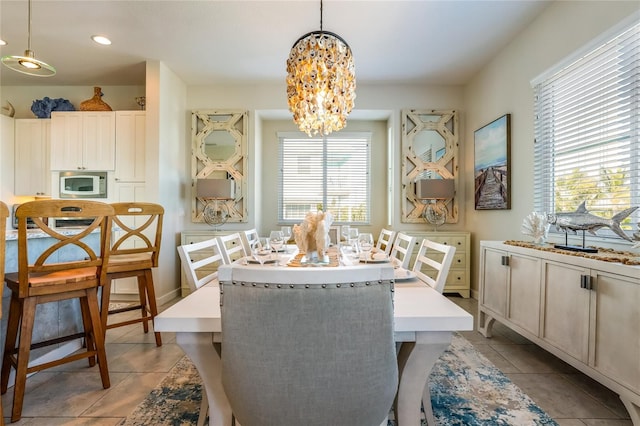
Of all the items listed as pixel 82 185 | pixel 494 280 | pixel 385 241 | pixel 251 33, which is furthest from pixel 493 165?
pixel 82 185

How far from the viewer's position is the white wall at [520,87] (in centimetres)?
226

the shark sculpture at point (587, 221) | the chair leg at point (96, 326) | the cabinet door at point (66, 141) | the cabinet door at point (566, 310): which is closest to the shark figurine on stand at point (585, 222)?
the shark sculpture at point (587, 221)

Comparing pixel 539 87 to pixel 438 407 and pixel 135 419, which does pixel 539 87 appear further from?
pixel 135 419

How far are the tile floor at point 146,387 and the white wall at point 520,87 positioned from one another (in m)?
1.30

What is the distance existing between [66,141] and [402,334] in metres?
4.73

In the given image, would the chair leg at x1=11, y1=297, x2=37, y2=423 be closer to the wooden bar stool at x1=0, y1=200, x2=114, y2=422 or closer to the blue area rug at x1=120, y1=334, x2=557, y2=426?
the wooden bar stool at x1=0, y1=200, x2=114, y2=422

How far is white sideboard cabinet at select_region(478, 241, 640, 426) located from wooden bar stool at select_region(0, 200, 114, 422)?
9.12 ft

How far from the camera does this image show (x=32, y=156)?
4.13 m

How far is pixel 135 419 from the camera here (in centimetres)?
159

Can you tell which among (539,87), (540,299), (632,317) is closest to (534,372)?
(540,299)

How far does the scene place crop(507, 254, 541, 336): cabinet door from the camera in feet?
6.91

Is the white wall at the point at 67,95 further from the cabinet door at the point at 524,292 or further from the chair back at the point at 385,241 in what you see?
the cabinet door at the point at 524,292

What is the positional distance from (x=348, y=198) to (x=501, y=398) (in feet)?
11.4

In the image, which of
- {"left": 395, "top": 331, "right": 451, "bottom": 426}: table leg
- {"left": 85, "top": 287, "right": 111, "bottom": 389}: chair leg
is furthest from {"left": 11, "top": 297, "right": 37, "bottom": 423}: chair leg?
{"left": 395, "top": 331, "right": 451, "bottom": 426}: table leg
